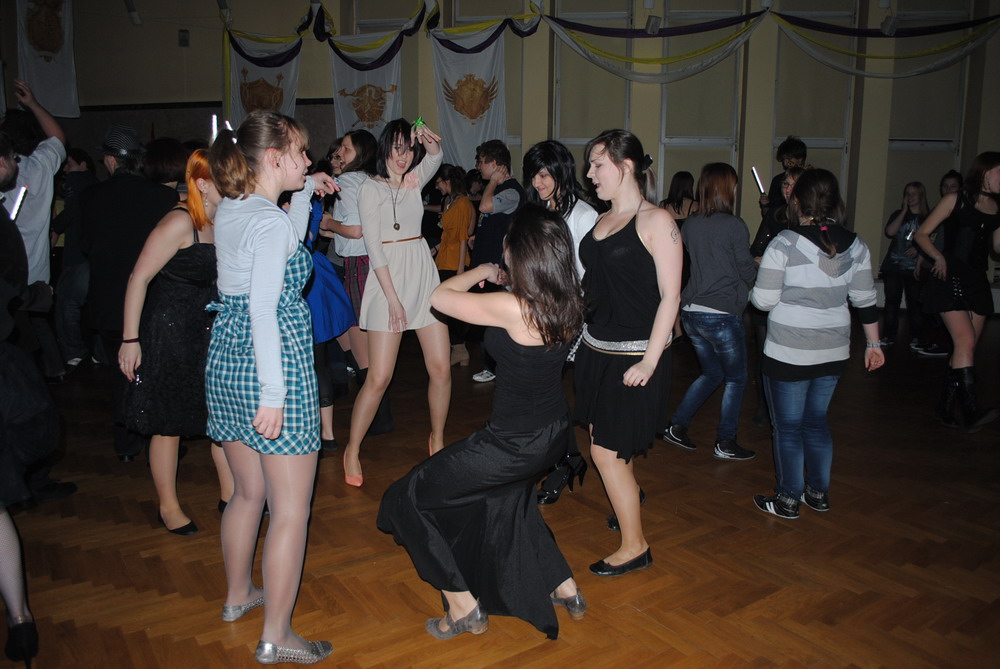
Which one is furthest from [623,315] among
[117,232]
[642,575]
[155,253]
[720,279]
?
[117,232]

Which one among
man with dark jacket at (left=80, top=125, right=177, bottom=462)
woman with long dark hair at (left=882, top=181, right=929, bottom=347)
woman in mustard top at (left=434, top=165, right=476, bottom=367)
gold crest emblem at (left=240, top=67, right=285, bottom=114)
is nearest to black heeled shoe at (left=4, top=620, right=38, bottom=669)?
man with dark jacket at (left=80, top=125, right=177, bottom=462)

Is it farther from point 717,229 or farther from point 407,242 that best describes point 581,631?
point 717,229

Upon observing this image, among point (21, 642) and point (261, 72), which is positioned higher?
point (261, 72)

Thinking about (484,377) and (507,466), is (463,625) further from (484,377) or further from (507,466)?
(484,377)

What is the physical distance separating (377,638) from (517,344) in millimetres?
1036

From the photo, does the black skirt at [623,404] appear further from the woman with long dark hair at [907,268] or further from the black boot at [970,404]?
the woman with long dark hair at [907,268]

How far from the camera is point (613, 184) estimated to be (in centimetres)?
268

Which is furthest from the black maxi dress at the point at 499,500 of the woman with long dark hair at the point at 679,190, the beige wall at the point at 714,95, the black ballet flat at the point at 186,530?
the beige wall at the point at 714,95

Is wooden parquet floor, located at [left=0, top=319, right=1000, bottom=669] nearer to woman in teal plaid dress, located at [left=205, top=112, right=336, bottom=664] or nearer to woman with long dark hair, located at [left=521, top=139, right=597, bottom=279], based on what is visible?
woman in teal plaid dress, located at [left=205, top=112, right=336, bottom=664]

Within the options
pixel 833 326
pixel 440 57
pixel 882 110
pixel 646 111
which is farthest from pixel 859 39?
pixel 833 326

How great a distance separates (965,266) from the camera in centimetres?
436

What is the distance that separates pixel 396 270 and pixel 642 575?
1.71 metres

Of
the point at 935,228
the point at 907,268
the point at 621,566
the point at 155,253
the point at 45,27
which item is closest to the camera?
the point at 155,253

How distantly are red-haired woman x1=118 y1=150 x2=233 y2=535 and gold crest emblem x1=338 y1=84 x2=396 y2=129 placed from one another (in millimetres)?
7101
